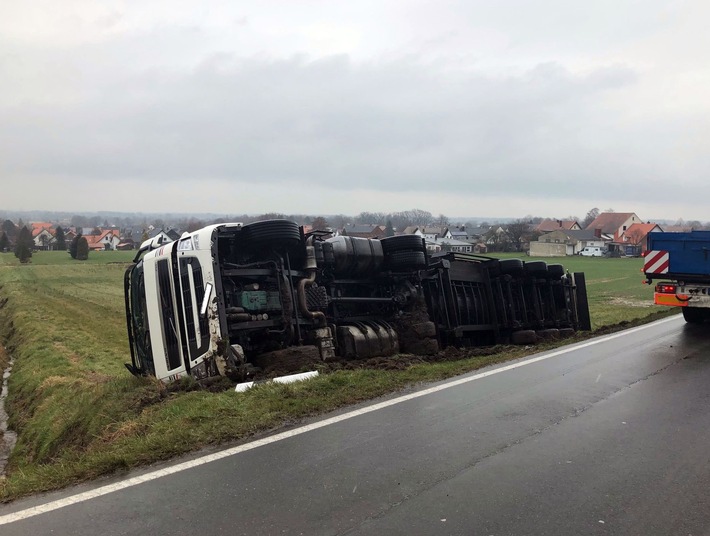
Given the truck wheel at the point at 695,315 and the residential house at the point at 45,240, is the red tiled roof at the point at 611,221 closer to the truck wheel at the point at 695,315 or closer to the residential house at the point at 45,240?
the residential house at the point at 45,240

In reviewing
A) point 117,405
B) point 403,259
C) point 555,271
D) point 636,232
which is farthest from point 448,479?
point 636,232

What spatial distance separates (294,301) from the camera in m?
8.62

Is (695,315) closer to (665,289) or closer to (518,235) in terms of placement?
(665,289)

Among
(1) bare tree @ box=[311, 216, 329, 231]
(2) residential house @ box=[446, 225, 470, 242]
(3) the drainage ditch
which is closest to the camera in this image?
(3) the drainage ditch

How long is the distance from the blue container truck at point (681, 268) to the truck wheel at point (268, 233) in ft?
27.4

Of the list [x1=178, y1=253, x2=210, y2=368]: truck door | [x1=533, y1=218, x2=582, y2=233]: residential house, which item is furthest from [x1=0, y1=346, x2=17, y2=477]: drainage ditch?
[x1=533, y1=218, x2=582, y2=233]: residential house

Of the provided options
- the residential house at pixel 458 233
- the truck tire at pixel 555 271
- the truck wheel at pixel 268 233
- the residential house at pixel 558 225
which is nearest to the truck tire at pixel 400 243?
the truck wheel at pixel 268 233

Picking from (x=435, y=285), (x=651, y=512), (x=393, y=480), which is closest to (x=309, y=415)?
(x=393, y=480)

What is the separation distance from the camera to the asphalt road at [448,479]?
3.66m

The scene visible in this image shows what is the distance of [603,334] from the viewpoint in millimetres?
12195

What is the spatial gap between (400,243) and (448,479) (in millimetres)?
6485

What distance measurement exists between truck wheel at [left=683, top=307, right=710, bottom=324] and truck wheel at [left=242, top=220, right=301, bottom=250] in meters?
9.59

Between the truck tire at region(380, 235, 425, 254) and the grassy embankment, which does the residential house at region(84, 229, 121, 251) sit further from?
the truck tire at region(380, 235, 425, 254)

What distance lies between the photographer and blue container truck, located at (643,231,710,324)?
1232 cm
